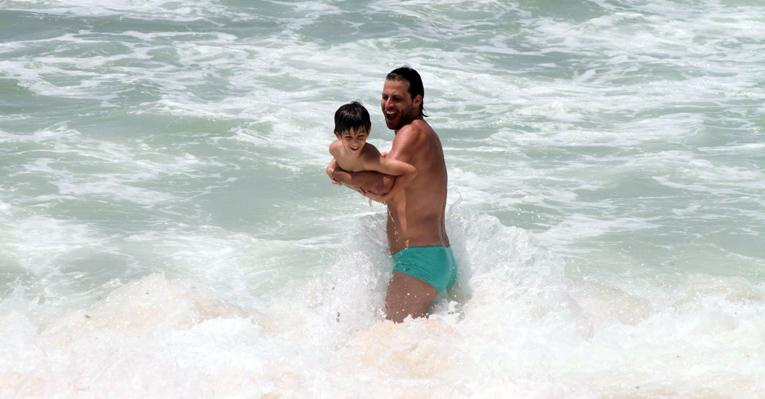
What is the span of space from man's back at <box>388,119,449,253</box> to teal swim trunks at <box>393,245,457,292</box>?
0.11ft

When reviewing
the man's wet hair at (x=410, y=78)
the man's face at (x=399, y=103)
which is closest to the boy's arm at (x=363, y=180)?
the man's face at (x=399, y=103)

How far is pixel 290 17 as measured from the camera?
16.7 meters

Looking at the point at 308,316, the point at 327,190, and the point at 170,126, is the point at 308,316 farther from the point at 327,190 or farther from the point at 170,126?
the point at 170,126

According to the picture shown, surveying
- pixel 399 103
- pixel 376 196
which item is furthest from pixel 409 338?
pixel 399 103

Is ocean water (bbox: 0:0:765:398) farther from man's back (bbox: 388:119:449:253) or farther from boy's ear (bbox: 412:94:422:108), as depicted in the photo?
boy's ear (bbox: 412:94:422:108)

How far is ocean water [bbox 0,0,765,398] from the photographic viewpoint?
517 centimetres

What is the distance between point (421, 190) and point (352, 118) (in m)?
0.59

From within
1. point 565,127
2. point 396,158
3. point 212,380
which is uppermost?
point 396,158

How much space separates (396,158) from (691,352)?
1641mm

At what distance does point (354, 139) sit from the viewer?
525 centimetres

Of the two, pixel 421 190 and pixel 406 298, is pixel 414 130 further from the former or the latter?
pixel 406 298

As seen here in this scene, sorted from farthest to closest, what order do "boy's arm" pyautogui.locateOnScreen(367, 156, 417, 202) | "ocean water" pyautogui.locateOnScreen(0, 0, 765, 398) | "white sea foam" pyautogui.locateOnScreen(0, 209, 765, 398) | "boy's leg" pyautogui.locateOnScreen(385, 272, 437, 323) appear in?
1. "boy's leg" pyautogui.locateOnScreen(385, 272, 437, 323)
2. "boy's arm" pyautogui.locateOnScreen(367, 156, 417, 202)
3. "ocean water" pyautogui.locateOnScreen(0, 0, 765, 398)
4. "white sea foam" pyautogui.locateOnScreen(0, 209, 765, 398)

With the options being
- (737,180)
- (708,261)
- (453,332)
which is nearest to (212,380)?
(453,332)

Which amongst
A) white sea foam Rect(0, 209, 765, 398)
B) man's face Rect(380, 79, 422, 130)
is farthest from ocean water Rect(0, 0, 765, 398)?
man's face Rect(380, 79, 422, 130)
